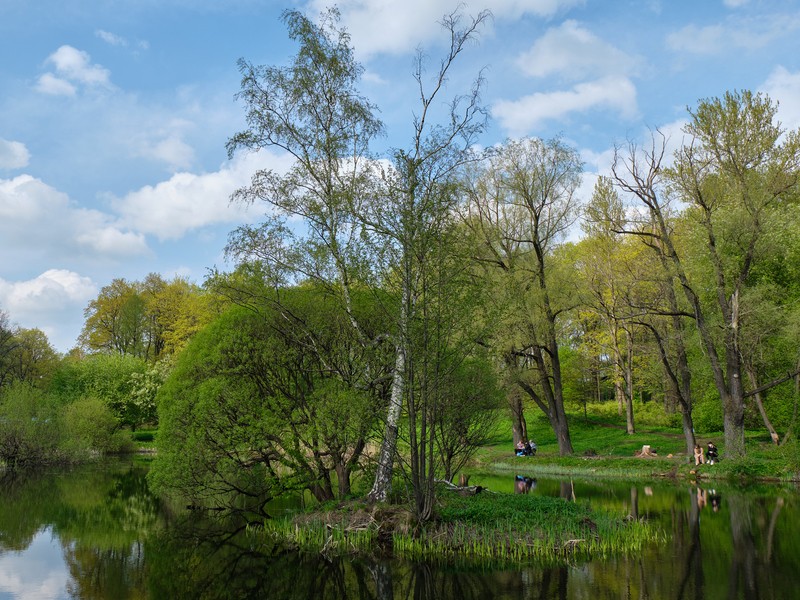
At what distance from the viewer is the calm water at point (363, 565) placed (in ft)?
36.4

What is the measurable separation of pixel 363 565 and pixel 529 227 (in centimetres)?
2308

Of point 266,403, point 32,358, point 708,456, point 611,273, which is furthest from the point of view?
point 32,358

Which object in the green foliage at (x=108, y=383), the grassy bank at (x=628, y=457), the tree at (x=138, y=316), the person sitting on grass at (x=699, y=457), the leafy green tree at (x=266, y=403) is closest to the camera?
the leafy green tree at (x=266, y=403)

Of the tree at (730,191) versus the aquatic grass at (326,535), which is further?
the tree at (730,191)

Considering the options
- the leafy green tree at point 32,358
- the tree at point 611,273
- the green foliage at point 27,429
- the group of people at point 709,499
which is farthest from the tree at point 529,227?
the leafy green tree at point 32,358

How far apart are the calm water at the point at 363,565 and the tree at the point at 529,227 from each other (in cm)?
1134

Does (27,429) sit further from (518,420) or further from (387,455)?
(387,455)

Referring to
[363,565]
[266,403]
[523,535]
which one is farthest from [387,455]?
[523,535]

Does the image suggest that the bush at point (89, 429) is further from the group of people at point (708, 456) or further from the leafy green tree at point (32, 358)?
the group of people at point (708, 456)

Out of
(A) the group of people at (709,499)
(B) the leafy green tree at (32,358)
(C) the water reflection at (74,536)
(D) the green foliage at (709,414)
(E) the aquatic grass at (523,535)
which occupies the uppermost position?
(B) the leafy green tree at (32,358)

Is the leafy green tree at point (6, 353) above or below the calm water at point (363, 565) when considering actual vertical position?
above

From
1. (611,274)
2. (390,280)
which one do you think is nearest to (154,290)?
(611,274)

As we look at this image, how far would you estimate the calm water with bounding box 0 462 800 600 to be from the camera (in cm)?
1109

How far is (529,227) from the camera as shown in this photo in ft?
109
